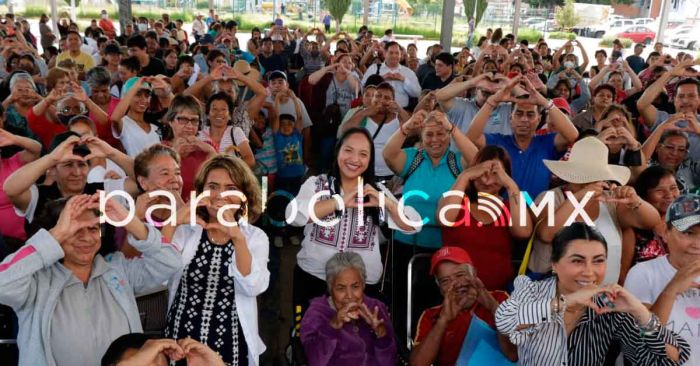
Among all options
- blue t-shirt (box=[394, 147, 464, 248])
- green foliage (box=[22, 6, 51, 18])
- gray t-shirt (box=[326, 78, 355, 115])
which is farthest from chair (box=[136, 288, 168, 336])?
green foliage (box=[22, 6, 51, 18])

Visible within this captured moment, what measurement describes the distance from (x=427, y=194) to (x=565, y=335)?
1.40 meters

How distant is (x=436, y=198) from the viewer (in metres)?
3.50

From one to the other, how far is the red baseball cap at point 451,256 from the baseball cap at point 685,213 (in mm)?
918

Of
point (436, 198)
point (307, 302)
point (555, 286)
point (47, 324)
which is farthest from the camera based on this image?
point (436, 198)

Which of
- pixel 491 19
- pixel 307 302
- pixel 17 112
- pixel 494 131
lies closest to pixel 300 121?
pixel 494 131

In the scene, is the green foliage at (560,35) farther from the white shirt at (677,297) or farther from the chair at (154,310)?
the chair at (154,310)

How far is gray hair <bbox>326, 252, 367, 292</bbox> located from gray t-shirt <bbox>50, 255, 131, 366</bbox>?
3.10 ft

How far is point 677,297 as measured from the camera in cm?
246

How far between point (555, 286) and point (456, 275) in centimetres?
59

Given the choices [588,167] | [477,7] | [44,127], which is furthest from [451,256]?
[477,7]

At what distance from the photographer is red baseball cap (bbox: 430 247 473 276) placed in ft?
9.40

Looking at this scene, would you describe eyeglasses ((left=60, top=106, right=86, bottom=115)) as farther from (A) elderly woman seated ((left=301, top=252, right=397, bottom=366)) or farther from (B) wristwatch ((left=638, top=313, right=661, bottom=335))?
(B) wristwatch ((left=638, top=313, right=661, bottom=335))

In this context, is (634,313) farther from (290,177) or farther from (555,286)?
(290,177)

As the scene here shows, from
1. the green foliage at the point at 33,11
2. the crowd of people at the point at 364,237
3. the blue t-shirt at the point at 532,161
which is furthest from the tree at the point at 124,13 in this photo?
the green foliage at the point at 33,11
